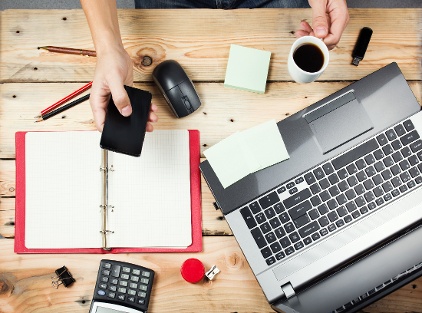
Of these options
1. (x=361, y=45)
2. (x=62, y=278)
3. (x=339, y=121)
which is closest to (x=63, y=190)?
(x=62, y=278)

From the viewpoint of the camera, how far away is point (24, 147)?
3.38 ft

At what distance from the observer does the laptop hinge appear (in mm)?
953

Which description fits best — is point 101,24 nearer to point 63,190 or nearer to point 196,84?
point 196,84

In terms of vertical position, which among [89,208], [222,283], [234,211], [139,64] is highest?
[139,64]

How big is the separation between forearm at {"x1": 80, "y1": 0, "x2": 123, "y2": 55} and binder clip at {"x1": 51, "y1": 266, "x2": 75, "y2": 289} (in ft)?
1.49

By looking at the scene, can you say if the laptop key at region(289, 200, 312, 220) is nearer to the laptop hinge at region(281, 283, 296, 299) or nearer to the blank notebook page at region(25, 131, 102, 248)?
the laptop hinge at region(281, 283, 296, 299)

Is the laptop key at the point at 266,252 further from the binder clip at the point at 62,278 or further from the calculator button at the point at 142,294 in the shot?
the binder clip at the point at 62,278

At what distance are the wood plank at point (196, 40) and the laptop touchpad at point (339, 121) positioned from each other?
0.29 ft

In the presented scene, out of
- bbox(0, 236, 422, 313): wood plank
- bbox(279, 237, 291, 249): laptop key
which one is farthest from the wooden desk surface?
bbox(279, 237, 291, 249): laptop key

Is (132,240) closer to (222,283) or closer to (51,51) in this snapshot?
(222,283)

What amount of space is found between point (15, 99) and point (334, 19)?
70 cm

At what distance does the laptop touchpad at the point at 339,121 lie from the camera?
3.28 ft

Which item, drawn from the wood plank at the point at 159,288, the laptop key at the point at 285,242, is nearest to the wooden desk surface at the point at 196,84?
the wood plank at the point at 159,288

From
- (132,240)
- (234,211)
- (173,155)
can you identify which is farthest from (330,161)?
(132,240)
